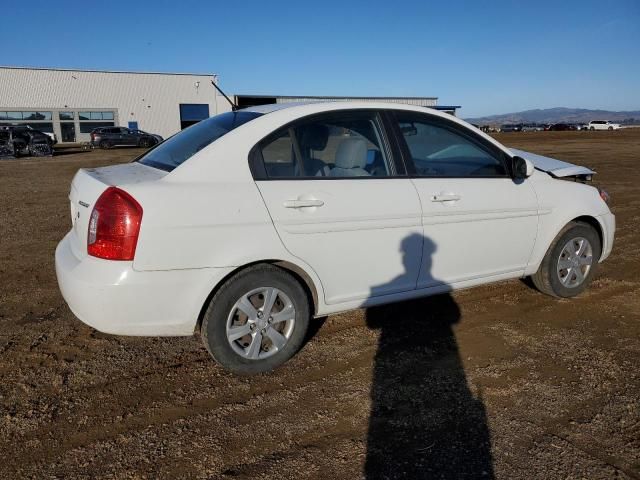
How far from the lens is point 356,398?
10.0ft

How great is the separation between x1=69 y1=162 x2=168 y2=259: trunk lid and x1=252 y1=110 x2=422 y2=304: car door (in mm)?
736

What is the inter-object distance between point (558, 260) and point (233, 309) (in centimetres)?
294

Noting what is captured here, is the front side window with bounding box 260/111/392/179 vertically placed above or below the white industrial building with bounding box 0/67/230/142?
below

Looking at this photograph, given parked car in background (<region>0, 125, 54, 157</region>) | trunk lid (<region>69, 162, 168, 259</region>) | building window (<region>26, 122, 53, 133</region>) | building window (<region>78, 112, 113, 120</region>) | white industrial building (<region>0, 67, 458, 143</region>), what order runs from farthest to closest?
building window (<region>78, 112, 113, 120</region>), building window (<region>26, 122, 53, 133</region>), white industrial building (<region>0, 67, 458, 143</region>), parked car in background (<region>0, 125, 54, 157</region>), trunk lid (<region>69, 162, 168, 259</region>)

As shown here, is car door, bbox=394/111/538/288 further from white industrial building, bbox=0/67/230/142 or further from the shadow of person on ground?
white industrial building, bbox=0/67/230/142

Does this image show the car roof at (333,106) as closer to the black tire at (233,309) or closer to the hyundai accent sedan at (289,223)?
the hyundai accent sedan at (289,223)

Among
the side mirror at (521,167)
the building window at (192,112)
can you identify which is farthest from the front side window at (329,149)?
the building window at (192,112)

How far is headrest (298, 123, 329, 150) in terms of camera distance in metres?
3.40

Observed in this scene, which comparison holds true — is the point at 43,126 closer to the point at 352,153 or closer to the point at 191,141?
the point at 191,141

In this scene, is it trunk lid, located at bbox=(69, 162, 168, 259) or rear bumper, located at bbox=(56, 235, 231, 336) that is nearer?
rear bumper, located at bbox=(56, 235, 231, 336)

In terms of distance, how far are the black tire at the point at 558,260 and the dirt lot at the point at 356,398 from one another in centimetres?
14

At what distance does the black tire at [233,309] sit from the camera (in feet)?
10.1

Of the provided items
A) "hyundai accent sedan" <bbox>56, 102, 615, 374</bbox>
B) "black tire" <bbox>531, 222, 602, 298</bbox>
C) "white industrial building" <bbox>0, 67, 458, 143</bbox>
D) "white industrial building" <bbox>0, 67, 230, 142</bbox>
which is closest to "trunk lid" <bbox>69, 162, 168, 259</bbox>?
"hyundai accent sedan" <bbox>56, 102, 615, 374</bbox>

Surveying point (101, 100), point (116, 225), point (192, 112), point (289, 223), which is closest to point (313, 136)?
point (289, 223)
